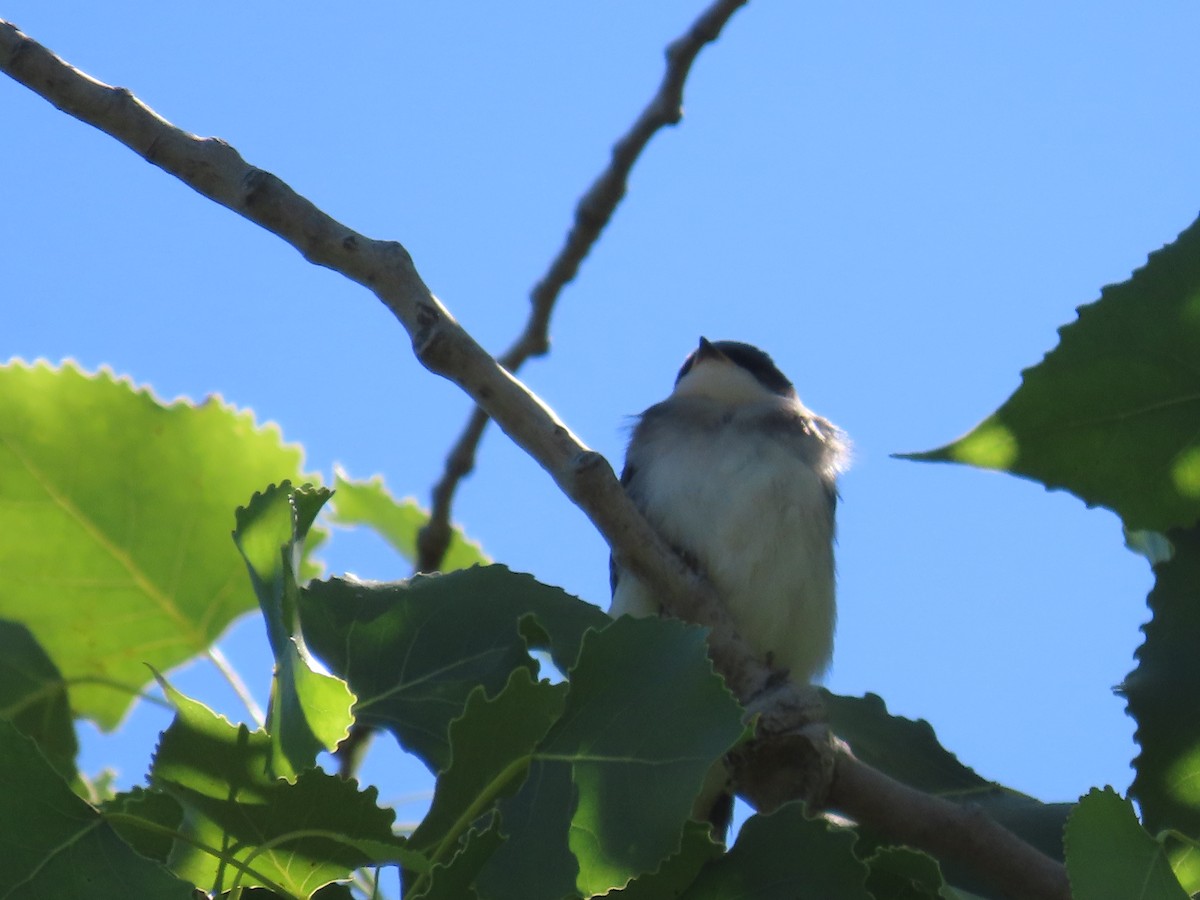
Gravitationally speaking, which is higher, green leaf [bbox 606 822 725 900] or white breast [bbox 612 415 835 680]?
white breast [bbox 612 415 835 680]

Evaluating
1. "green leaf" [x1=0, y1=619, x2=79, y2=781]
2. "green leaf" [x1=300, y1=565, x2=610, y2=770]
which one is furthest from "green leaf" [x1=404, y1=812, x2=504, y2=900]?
"green leaf" [x1=0, y1=619, x2=79, y2=781]

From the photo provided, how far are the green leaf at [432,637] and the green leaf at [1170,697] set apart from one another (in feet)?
2.82

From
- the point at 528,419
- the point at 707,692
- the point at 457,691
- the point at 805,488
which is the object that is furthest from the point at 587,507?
the point at 805,488

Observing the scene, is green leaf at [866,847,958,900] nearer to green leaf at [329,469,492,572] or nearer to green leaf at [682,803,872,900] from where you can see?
green leaf at [682,803,872,900]

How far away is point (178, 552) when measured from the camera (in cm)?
302

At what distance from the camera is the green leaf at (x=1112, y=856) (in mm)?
1796

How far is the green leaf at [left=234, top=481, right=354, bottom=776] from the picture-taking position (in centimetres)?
196

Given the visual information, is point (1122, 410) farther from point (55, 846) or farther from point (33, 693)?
point (33, 693)

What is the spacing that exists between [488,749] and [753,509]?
117 inches

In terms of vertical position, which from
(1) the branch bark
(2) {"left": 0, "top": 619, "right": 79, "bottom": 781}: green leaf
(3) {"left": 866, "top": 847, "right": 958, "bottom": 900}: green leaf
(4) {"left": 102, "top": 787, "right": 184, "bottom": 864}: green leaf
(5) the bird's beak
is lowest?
(4) {"left": 102, "top": 787, "right": 184, "bottom": 864}: green leaf

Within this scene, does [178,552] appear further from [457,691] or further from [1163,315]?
[1163,315]

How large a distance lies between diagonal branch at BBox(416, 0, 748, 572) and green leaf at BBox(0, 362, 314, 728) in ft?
1.91

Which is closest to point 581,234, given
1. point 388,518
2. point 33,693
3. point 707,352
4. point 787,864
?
point 388,518

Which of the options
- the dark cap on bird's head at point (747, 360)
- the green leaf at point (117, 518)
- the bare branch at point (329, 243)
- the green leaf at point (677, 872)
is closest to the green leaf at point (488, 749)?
the green leaf at point (677, 872)
